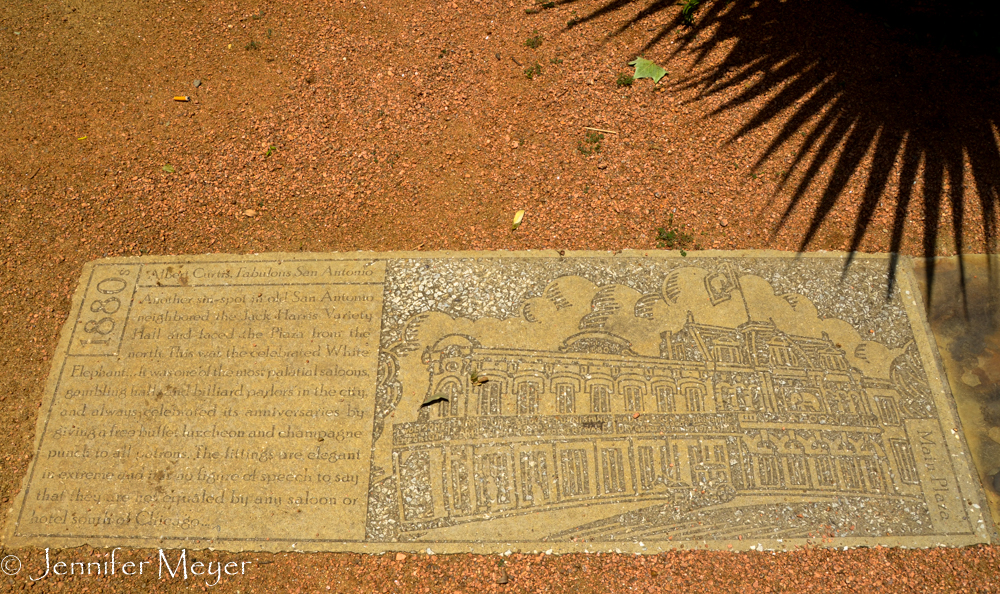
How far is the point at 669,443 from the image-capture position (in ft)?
8.84

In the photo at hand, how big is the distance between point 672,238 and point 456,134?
1494 millimetres

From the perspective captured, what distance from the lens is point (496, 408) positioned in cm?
278

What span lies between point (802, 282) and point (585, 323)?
3.89ft

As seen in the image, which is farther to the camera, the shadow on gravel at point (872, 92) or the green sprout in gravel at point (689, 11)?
the green sprout in gravel at point (689, 11)

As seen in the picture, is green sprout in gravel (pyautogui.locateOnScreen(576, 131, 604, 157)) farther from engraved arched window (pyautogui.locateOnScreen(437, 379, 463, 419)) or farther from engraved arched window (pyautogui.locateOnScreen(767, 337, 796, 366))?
engraved arched window (pyautogui.locateOnScreen(437, 379, 463, 419))

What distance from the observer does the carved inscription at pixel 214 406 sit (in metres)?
2.62

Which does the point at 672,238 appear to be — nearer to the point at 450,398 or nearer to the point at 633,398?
the point at 633,398

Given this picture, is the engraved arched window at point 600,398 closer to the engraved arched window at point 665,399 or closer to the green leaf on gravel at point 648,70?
the engraved arched window at point 665,399

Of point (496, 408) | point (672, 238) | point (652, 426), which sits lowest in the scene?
point (652, 426)

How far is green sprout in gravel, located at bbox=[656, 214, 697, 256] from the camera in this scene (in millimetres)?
3170

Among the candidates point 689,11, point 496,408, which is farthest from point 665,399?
point 689,11

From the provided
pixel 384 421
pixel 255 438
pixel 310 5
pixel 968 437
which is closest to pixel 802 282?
pixel 968 437

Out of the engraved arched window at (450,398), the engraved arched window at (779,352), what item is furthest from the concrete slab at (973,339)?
the engraved arched window at (450,398)

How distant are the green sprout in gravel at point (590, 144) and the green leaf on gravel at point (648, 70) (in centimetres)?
59
